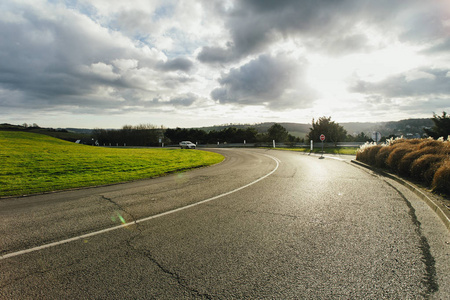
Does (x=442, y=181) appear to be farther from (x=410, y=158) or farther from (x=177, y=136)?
(x=177, y=136)

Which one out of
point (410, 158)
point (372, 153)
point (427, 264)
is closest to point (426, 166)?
point (410, 158)

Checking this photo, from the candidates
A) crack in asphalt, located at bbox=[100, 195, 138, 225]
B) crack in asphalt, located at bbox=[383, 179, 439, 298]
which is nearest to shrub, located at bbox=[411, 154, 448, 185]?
crack in asphalt, located at bbox=[383, 179, 439, 298]

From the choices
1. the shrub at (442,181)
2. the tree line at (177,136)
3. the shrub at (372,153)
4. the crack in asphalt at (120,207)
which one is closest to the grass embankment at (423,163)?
the shrub at (442,181)

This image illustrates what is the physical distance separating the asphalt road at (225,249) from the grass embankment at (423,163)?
5.37ft

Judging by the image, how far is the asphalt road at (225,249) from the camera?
109 inches

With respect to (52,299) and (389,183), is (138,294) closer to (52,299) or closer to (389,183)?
(52,299)

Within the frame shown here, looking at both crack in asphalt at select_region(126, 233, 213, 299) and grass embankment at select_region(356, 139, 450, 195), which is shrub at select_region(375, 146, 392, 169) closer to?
grass embankment at select_region(356, 139, 450, 195)

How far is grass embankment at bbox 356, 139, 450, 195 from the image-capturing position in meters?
7.20

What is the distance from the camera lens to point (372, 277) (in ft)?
9.71

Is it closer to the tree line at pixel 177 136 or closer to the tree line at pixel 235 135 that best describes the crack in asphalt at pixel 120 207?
the tree line at pixel 235 135

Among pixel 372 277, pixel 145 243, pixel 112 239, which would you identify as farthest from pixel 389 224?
pixel 112 239

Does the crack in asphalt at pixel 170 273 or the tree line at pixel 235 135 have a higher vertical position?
the tree line at pixel 235 135

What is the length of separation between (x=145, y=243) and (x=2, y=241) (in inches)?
106

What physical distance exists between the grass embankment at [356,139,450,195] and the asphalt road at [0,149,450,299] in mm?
1637
